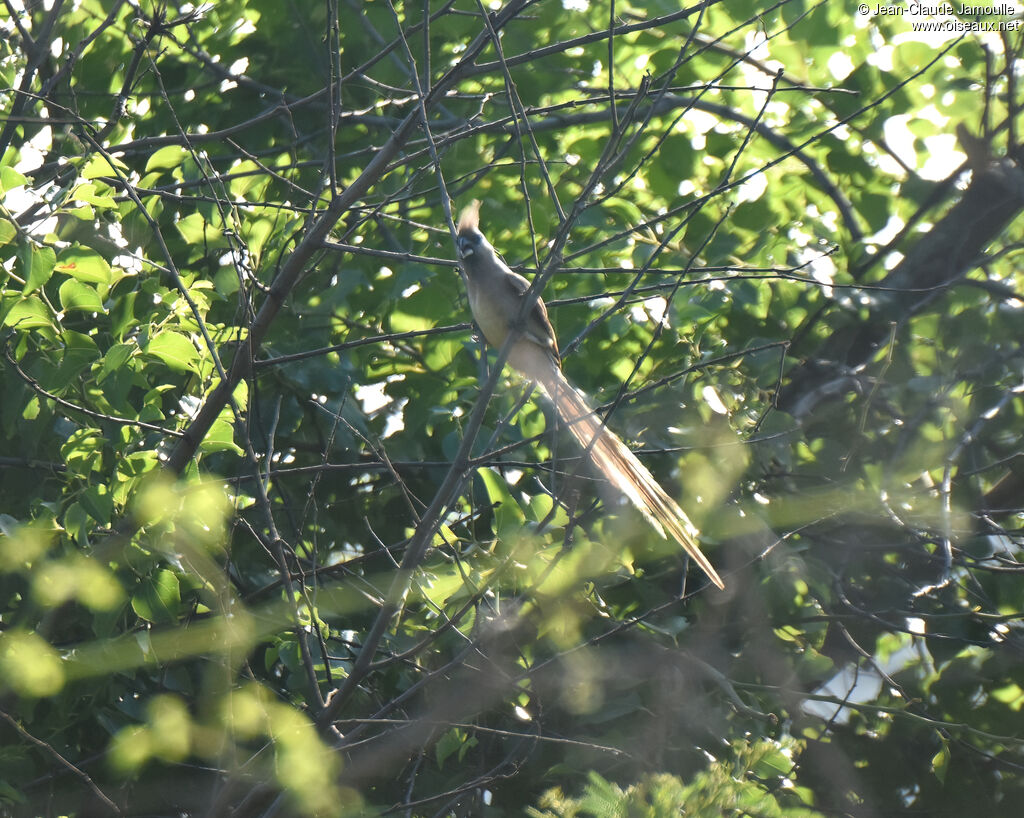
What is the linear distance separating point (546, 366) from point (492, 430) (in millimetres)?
429

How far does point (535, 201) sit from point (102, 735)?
2377 millimetres

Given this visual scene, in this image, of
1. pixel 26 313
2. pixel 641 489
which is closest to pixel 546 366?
pixel 641 489

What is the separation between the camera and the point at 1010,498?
13.7 feet

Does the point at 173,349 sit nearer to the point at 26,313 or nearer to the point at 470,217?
the point at 26,313

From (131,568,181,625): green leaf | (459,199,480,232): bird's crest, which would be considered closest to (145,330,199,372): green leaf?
(131,568,181,625): green leaf

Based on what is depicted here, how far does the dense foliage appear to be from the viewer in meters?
2.56

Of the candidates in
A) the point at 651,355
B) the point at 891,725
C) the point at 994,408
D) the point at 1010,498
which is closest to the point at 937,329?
the point at 994,408

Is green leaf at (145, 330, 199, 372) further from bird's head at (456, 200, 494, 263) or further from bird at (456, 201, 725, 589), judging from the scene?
bird's head at (456, 200, 494, 263)

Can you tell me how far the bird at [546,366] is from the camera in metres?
2.84

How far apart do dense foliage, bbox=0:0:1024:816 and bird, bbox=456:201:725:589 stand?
0.10m

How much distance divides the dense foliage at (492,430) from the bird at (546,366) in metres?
0.10

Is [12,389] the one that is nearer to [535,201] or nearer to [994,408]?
[535,201]

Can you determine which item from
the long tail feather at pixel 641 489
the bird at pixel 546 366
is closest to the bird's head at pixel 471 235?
the bird at pixel 546 366

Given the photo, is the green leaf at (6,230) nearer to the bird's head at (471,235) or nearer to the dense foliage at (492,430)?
the dense foliage at (492,430)
